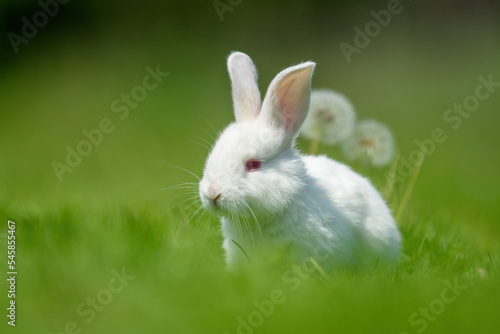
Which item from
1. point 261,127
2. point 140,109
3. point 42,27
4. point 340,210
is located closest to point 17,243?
point 261,127

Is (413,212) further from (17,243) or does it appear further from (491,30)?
(491,30)

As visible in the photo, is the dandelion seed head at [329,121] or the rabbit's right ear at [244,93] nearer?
the rabbit's right ear at [244,93]

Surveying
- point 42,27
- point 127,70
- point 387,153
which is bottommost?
point 387,153

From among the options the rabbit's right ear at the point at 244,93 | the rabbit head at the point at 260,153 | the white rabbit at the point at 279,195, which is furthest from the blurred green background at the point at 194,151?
the rabbit's right ear at the point at 244,93

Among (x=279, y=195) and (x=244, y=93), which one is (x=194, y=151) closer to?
(x=244, y=93)

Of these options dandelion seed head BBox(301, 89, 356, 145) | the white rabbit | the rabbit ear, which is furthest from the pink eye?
dandelion seed head BBox(301, 89, 356, 145)

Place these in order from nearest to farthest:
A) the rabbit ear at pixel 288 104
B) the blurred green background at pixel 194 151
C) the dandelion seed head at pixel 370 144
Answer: the blurred green background at pixel 194 151
the rabbit ear at pixel 288 104
the dandelion seed head at pixel 370 144

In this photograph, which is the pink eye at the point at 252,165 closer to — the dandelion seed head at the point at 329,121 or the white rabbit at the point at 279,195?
the white rabbit at the point at 279,195

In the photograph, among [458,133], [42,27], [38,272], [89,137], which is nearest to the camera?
[38,272]
